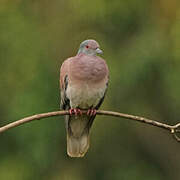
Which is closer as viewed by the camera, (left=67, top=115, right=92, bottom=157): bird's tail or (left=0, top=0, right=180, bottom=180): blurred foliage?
(left=67, top=115, right=92, bottom=157): bird's tail

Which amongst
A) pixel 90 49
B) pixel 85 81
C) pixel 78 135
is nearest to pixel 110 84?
pixel 78 135

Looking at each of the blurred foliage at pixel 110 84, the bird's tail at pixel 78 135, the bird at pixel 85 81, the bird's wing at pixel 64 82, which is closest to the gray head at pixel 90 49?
the bird at pixel 85 81

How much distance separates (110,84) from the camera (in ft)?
29.1

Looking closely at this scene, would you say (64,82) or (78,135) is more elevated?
(64,82)

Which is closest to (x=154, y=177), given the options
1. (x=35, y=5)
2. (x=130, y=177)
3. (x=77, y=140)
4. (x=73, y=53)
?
(x=130, y=177)

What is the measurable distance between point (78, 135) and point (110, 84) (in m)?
2.87

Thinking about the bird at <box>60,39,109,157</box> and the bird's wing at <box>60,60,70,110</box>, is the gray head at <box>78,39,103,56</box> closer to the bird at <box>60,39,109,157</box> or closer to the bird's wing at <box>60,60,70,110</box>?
the bird at <box>60,39,109,157</box>

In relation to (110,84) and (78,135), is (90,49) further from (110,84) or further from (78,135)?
(110,84)

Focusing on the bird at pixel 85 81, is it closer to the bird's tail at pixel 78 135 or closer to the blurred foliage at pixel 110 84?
the bird's tail at pixel 78 135

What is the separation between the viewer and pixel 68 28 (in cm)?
935

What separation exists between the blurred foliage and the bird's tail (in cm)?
255

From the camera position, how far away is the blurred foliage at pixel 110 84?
886cm

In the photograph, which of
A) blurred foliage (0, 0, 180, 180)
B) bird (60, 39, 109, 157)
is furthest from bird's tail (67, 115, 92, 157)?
blurred foliage (0, 0, 180, 180)

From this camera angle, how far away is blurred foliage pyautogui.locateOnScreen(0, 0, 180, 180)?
29.1 feet
